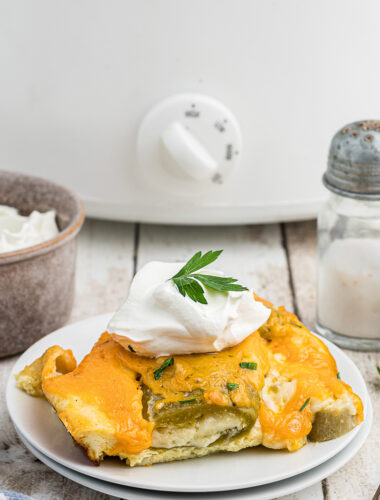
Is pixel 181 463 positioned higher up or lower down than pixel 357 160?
lower down

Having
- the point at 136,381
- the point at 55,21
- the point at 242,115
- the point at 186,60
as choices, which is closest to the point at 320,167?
the point at 242,115

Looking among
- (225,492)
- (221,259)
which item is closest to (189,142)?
(221,259)

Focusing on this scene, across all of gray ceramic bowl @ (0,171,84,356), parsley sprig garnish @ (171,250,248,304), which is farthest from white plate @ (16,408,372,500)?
gray ceramic bowl @ (0,171,84,356)

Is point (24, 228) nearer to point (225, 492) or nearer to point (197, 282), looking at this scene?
point (197, 282)

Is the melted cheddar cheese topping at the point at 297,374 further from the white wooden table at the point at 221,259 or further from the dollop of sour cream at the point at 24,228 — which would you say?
the dollop of sour cream at the point at 24,228

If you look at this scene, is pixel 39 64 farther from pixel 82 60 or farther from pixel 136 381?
pixel 136 381

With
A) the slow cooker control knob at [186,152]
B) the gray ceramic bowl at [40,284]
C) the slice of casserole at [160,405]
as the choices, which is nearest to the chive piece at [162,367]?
the slice of casserole at [160,405]
